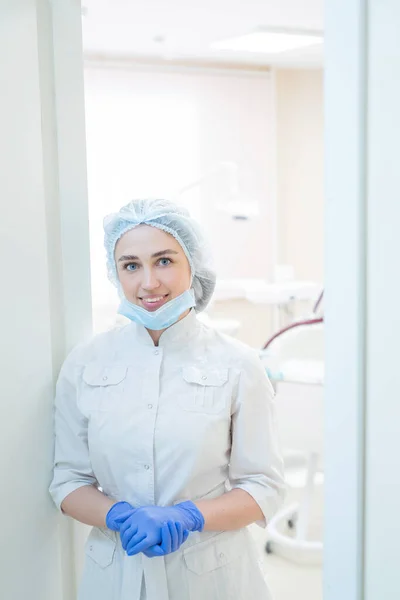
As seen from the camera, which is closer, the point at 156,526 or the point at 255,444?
the point at 156,526

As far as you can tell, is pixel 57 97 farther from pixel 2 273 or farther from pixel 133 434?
pixel 133 434

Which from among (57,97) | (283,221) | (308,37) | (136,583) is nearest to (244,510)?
(136,583)

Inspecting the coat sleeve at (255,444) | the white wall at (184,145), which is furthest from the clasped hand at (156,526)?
the white wall at (184,145)

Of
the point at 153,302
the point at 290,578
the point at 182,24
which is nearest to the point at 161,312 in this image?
the point at 153,302

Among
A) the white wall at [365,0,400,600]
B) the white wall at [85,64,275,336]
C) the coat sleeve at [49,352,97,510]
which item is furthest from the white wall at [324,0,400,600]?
the white wall at [85,64,275,336]

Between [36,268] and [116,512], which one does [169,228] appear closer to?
[36,268]

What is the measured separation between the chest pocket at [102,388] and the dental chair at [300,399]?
1272 mm

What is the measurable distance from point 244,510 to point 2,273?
2.24 feet

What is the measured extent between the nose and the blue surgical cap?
0.32 feet

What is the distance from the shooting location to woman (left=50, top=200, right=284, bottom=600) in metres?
1.38

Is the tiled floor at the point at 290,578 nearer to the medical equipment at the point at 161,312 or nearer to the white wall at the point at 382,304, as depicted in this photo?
the medical equipment at the point at 161,312

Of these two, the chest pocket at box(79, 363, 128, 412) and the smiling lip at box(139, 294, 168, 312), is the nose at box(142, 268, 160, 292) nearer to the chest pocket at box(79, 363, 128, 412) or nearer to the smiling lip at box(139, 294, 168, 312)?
the smiling lip at box(139, 294, 168, 312)

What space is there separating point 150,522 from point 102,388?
1.01ft

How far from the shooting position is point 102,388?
4.73 feet
